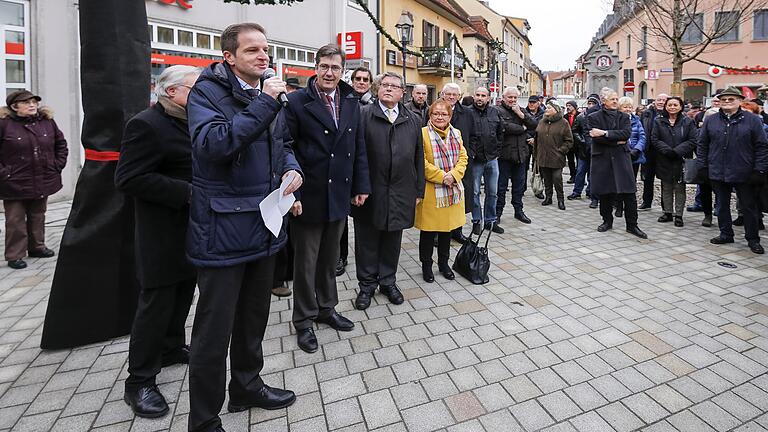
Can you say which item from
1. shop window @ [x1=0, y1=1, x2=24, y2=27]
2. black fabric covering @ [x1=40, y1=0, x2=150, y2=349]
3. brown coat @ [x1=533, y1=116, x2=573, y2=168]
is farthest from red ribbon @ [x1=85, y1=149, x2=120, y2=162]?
brown coat @ [x1=533, y1=116, x2=573, y2=168]

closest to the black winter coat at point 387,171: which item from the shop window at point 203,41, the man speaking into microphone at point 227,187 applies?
the man speaking into microphone at point 227,187

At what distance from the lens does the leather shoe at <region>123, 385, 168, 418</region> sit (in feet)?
9.23

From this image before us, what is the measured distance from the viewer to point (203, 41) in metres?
12.0

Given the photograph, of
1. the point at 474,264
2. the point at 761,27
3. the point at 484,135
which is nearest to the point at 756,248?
the point at 484,135

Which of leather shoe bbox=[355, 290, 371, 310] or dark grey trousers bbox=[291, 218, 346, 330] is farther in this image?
leather shoe bbox=[355, 290, 371, 310]

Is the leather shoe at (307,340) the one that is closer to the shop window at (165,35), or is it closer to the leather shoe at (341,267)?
the leather shoe at (341,267)

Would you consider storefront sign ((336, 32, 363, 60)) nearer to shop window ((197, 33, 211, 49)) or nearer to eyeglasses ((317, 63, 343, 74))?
shop window ((197, 33, 211, 49))

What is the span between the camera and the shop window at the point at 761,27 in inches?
1141

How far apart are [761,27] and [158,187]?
37.4 metres

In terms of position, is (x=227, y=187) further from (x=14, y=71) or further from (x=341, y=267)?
(x=14, y=71)

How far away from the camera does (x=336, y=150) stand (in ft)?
12.4

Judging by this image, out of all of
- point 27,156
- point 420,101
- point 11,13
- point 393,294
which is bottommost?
point 393,294

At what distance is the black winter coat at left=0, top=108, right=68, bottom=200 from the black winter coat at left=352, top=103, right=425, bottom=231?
417 cm

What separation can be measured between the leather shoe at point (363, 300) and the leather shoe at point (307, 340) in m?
0.79
